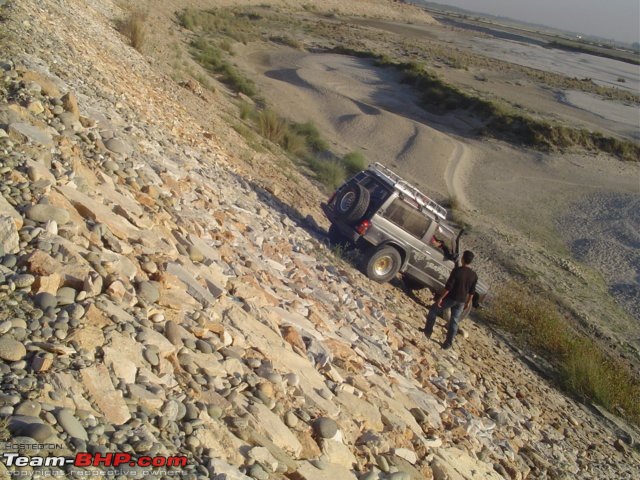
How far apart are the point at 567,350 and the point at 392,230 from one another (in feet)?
14.4

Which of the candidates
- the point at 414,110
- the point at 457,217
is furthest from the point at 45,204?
the point at 414,110

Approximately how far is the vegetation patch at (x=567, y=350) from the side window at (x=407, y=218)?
316cm

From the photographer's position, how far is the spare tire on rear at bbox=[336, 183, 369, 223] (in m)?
11.8

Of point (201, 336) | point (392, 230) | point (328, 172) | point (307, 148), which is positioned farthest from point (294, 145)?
point (201, 336)

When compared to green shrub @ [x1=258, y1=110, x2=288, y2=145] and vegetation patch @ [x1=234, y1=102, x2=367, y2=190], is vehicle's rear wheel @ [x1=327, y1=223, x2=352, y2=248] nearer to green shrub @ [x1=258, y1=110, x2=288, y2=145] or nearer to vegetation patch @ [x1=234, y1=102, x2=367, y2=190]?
vegetation patch @ [x1=234, y1=102, x2=367, y2=190]

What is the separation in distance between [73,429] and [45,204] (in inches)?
106

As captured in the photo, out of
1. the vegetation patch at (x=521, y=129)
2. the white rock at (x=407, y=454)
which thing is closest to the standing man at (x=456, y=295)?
the white rock at (x=407, y=454)

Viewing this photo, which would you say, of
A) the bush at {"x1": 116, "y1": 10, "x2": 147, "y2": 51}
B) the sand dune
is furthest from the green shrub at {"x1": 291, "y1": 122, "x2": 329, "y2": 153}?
the bush at {"x1": 116, "y1": 10, "x2": 147, "y2": 51}

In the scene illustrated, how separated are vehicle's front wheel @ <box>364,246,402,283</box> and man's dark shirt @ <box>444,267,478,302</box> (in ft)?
5.62

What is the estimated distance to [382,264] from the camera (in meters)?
12.1

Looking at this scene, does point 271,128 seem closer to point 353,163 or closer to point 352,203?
point 353,163

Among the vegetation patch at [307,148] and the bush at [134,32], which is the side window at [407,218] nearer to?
the vegetation patch at [307,148]

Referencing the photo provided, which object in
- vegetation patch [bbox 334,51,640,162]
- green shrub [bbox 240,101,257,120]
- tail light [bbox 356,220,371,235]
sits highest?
vegetation patch [bbox 334,51,640,162]

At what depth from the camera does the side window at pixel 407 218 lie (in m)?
12.0
